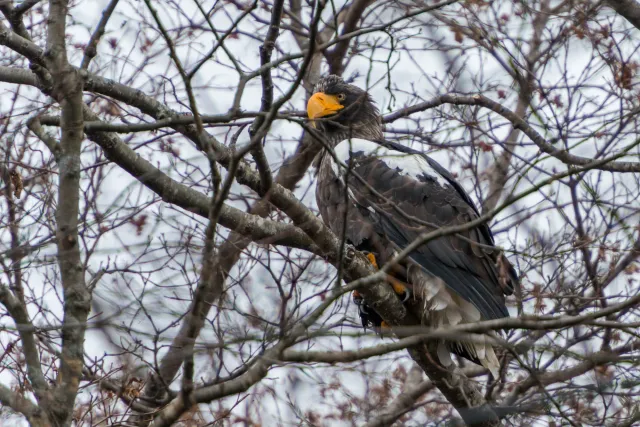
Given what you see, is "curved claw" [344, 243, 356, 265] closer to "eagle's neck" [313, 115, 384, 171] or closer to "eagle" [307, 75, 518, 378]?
"eagle" [307, 75, 518, 378]

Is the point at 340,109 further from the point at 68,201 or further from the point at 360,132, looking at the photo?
the point at 68,201

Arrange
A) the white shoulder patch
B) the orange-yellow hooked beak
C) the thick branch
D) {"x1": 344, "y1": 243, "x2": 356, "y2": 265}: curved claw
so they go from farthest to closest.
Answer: the orange-yellow hooked beak → the white shoulder patch → {"x1": 344, "y1": 243, "x2": 356, "y2": 265}: curved claw → the thick branch

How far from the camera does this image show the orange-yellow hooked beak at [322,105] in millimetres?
5695

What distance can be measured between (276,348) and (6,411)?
151cm

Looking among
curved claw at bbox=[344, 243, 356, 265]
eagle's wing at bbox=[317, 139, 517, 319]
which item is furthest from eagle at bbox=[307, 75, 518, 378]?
curved claw at bbox=[344, 243, 356, 265]

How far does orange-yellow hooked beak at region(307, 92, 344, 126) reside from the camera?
224 inches

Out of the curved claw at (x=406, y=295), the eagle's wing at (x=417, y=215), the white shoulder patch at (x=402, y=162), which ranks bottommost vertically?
the curved claw at (x=406, y=295)

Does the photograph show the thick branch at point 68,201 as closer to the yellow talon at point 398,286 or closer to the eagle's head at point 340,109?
the yellow talon at point 398,286

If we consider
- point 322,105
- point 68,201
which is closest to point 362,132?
point 322,105

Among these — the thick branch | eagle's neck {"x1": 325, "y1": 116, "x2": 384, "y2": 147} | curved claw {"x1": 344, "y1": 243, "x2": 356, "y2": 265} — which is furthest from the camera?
eagle's neck {"x1": 325, "y1": 116, "x2": 384, "y2": 147}

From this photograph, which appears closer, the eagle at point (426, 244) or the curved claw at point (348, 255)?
the curved claw at point (348, 255)

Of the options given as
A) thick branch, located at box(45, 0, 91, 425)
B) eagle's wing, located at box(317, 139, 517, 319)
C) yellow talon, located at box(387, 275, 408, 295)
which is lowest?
thick branch, located at box(45, 0, 91, 425)

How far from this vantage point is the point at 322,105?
577cm

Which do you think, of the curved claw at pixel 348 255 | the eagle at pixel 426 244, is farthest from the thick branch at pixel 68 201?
the eagle at pixel 426 244
